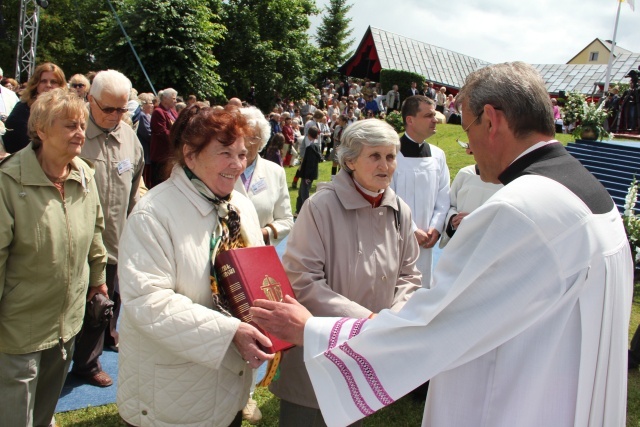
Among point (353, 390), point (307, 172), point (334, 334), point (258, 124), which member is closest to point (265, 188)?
point (258, 124)

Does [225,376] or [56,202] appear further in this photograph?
[56,202]

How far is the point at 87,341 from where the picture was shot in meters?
3.92

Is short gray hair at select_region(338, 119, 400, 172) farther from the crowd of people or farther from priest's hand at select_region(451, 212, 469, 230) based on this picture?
priest's hand at select_region(451, 212, 469, 230)

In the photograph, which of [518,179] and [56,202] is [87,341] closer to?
[56,202]

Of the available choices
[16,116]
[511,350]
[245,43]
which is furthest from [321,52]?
[511,350]

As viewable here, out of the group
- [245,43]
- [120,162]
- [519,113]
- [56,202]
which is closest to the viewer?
[519,113]

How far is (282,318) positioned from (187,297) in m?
0.45

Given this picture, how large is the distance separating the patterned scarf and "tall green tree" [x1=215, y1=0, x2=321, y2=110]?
103ft

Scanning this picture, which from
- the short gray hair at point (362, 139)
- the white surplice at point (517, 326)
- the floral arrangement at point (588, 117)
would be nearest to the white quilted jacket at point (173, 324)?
the white surplice at point (517, 326)

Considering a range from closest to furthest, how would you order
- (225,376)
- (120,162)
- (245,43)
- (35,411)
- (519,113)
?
(519,113) < (225,376) < (35,411) < (120,162) < (245,43)

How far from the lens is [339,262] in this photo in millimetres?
2637

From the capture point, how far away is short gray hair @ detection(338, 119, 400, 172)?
2904 millimetres

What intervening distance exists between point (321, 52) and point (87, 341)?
1509 inches

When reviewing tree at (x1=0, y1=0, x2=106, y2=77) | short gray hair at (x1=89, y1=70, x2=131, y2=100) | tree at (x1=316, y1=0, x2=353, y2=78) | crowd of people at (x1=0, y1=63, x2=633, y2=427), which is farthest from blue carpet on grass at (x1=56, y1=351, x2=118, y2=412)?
tree at (x1=316, y1=0, x2=353, y2=78)
